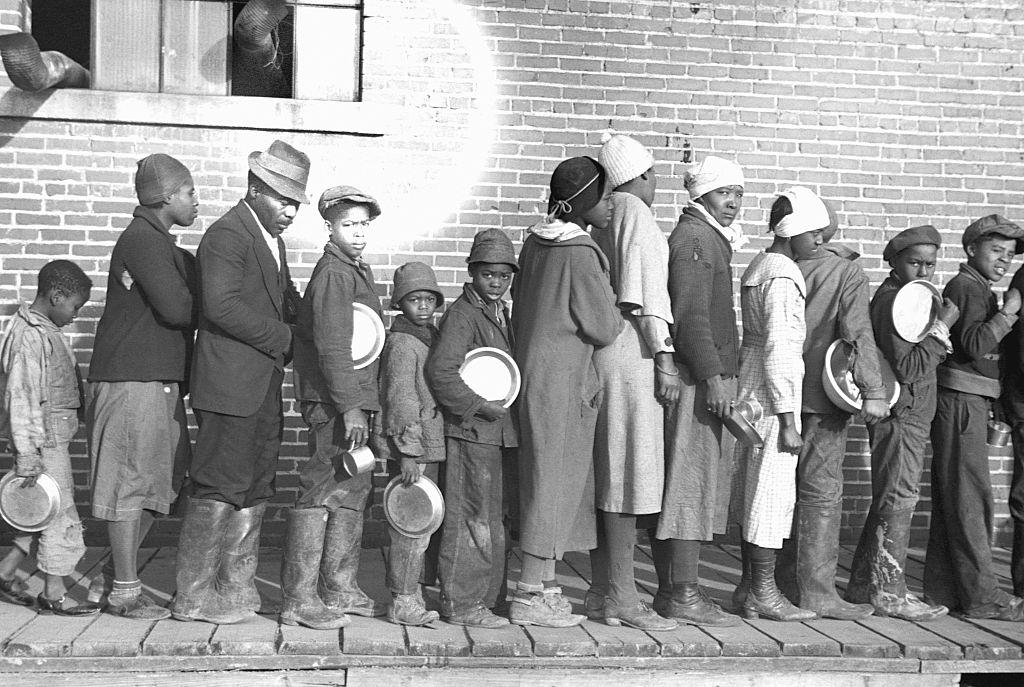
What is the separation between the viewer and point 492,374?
4.92 m

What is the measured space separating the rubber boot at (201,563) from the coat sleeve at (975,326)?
11.5 ft

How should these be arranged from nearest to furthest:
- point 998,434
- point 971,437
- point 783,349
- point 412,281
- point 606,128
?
1. point 412,281
2. point 783,349
3. point 971,437
4. point 998,434
5. point 606,128

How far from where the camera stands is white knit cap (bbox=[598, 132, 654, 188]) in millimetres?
5238

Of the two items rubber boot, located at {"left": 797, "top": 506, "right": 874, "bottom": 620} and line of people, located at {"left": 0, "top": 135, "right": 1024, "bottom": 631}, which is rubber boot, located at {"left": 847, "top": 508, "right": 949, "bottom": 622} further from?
rubber boot, located at {"left": 797, "top": 506, "right": 874, "bottom": 620}

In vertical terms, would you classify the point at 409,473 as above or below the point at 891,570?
above

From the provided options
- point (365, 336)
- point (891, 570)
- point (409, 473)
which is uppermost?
point (365, 336)

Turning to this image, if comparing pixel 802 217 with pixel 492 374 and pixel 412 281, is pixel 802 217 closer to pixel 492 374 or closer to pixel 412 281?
pixel 492 374

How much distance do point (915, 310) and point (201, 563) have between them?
3.41 m

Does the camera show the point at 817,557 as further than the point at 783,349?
Yes

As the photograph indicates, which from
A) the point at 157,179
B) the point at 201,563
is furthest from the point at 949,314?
the point at 157,179

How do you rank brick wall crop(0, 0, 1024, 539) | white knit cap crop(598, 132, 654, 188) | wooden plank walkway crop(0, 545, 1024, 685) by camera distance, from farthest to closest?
brick wall crop(0, 0, 1024, 539) → white knit cap crop(598, 132, 654, 188) → wooden plank walkway crop(0, 545, 1024, 685)

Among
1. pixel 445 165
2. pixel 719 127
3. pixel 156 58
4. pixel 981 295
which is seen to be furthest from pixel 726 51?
pixel 156 58

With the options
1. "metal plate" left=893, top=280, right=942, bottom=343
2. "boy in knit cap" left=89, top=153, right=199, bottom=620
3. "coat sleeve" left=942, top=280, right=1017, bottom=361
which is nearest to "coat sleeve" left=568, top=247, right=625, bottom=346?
"metal plate" left=893, top=280, right=942, bottom=343

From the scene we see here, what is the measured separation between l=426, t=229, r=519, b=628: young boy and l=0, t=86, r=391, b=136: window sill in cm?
195
